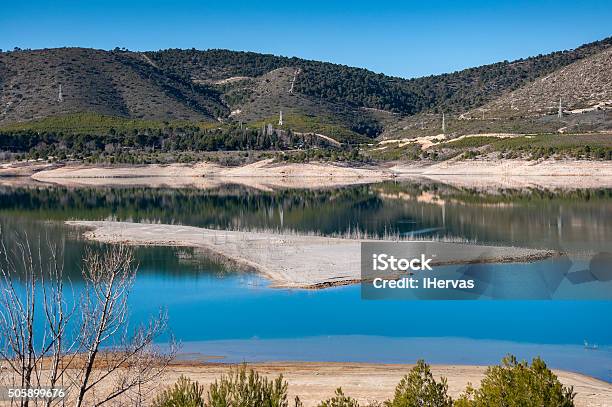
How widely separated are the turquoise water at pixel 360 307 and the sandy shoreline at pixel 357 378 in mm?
1252

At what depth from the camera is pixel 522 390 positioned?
34.4 ft

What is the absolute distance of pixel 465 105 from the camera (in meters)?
150

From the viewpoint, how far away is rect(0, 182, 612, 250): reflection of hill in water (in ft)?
141

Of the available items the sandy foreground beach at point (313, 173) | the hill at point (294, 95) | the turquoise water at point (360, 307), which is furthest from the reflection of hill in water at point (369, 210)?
the hill at point (294, 95)

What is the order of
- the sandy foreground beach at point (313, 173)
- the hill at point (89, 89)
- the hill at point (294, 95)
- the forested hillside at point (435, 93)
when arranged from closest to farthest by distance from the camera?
the sandy foreground beach at point (313, 173)
the hill at point (294, 95)
the hill at point (89, 89)
the forested hillside at point (435, 93)

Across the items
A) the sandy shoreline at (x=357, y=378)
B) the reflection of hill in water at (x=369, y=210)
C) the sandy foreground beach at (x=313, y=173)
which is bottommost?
the sandy shoreline at (x=357, y=378)

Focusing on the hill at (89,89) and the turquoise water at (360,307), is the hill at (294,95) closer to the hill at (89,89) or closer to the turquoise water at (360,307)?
the hill at (89,89)

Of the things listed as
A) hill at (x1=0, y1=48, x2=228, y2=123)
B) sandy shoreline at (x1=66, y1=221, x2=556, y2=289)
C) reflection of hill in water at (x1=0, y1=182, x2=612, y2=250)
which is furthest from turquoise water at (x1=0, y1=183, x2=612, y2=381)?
hill at (x1=0, y1=48, x2=228, y2=123)

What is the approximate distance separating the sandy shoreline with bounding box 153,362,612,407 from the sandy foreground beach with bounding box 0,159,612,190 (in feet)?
208

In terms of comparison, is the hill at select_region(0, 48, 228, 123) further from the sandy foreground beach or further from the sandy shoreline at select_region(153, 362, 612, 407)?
the sandy shoreline at select_region(153, 362, 612, 407)

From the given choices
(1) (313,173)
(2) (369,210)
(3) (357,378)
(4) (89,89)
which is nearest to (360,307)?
(3) (357,378)

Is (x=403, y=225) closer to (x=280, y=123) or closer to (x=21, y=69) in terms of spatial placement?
(x=280, y=123)

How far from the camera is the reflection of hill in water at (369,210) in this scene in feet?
141

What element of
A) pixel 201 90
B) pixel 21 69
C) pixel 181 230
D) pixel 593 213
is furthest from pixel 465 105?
pixel 181 230
